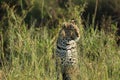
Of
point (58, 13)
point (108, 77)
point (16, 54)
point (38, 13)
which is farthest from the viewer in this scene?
point (38, 13)

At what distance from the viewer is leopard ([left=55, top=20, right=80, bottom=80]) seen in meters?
5.28

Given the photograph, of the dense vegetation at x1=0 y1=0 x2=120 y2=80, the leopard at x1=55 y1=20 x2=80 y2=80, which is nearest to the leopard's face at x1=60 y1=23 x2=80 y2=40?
the leopard at x1=55 y1=20 x2=80 y2=80

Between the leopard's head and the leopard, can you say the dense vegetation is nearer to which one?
the leopard

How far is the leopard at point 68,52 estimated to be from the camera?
17.3 ft

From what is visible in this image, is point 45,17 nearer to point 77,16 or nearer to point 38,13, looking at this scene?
point 38,13

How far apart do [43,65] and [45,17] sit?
403 cm

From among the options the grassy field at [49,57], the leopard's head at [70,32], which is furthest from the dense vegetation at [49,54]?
the leopard's head at [70,32]

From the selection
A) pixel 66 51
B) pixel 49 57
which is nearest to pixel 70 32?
pixel 66 51

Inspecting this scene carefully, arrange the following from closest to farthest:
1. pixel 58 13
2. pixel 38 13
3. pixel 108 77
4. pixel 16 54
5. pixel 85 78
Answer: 1. pixel 85 78
2. pixel 108 77
3. pixel 16 54
4. pixel 58 13
5. pixel 38 13

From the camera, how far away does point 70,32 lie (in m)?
5.32

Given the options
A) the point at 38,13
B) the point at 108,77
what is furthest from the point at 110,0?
the point at 108,77

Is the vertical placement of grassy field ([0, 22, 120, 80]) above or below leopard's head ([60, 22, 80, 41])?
below

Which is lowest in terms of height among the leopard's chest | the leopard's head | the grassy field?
the grassy field

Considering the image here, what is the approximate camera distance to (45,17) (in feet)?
32.7
